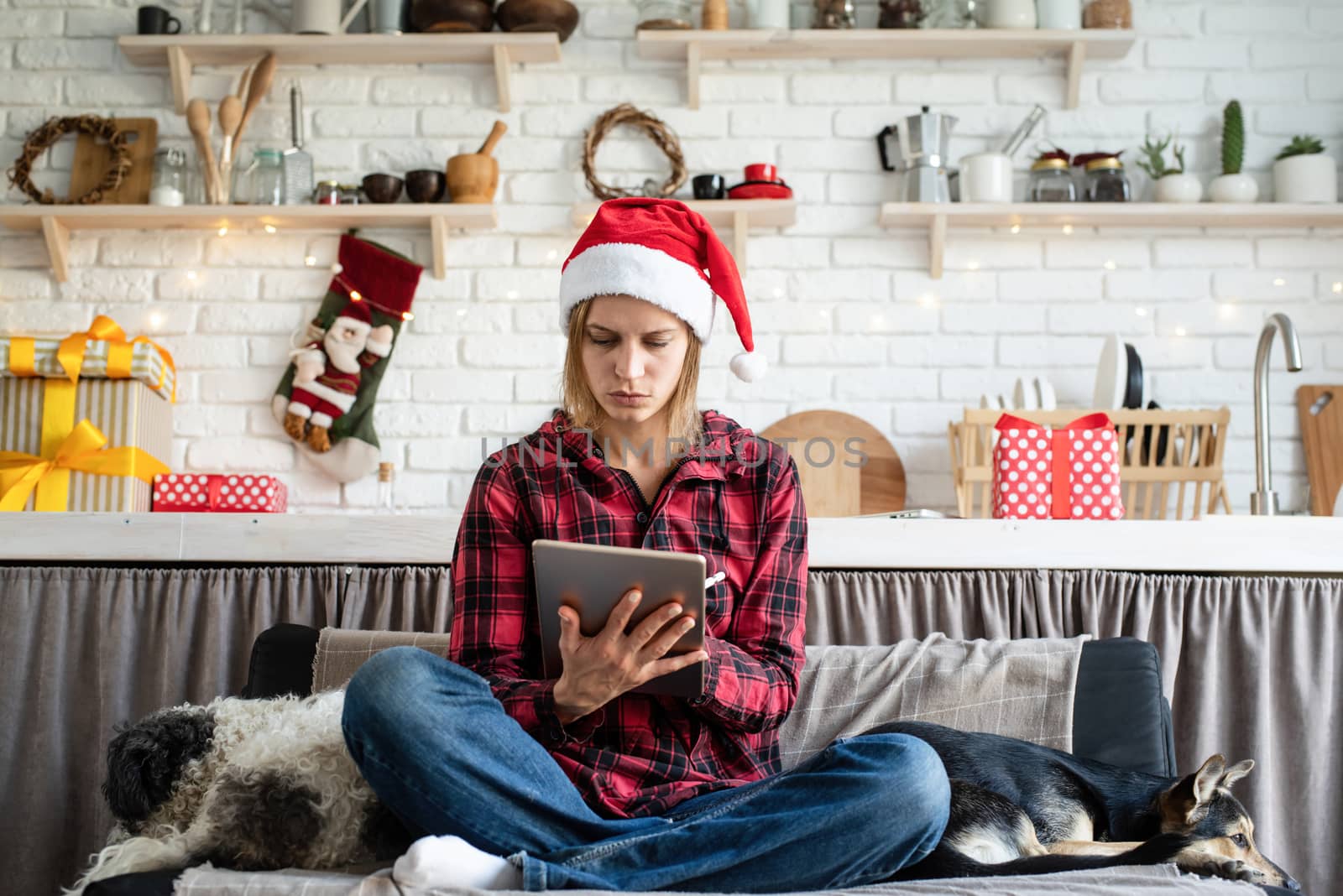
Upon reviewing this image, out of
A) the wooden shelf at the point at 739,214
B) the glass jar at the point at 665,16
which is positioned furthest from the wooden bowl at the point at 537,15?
the wooden shelf at the point at 739,214

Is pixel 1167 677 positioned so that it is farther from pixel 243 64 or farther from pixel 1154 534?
pixel 243 64

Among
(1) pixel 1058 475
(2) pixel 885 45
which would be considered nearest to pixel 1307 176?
(2) pixel 885 45

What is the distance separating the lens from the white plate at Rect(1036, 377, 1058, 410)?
9.71ft

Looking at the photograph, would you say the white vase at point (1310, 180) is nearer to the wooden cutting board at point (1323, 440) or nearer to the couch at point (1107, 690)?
the wooden cutting board at point (1323, 440)

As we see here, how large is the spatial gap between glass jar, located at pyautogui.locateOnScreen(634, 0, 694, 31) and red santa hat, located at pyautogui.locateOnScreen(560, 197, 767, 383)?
154cm

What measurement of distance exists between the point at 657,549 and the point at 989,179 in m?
1.89

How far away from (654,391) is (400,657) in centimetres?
50

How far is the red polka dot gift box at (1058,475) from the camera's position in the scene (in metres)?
2.43

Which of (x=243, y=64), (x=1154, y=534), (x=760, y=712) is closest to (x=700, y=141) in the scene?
(x=243, y=64)

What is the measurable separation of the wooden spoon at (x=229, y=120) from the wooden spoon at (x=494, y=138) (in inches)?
23.6

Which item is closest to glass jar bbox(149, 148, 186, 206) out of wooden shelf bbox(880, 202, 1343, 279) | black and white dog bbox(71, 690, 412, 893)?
wooden shelf bbox(880, 202, 1343, 279)

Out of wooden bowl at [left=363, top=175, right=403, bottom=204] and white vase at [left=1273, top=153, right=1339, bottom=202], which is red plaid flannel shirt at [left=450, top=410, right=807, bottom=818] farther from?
white vase at [left=1273, top=153, right=1339, bottom=202]

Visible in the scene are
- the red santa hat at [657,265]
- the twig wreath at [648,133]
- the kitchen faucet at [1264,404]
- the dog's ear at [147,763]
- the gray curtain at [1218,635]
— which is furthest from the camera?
the twig wreath at [648,133]

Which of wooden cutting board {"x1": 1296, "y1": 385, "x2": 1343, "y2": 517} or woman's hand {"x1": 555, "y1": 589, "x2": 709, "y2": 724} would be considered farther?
wooden cutting board {"x1": 1296, "y1": 385, "x2": 1343, "y2": 517}
